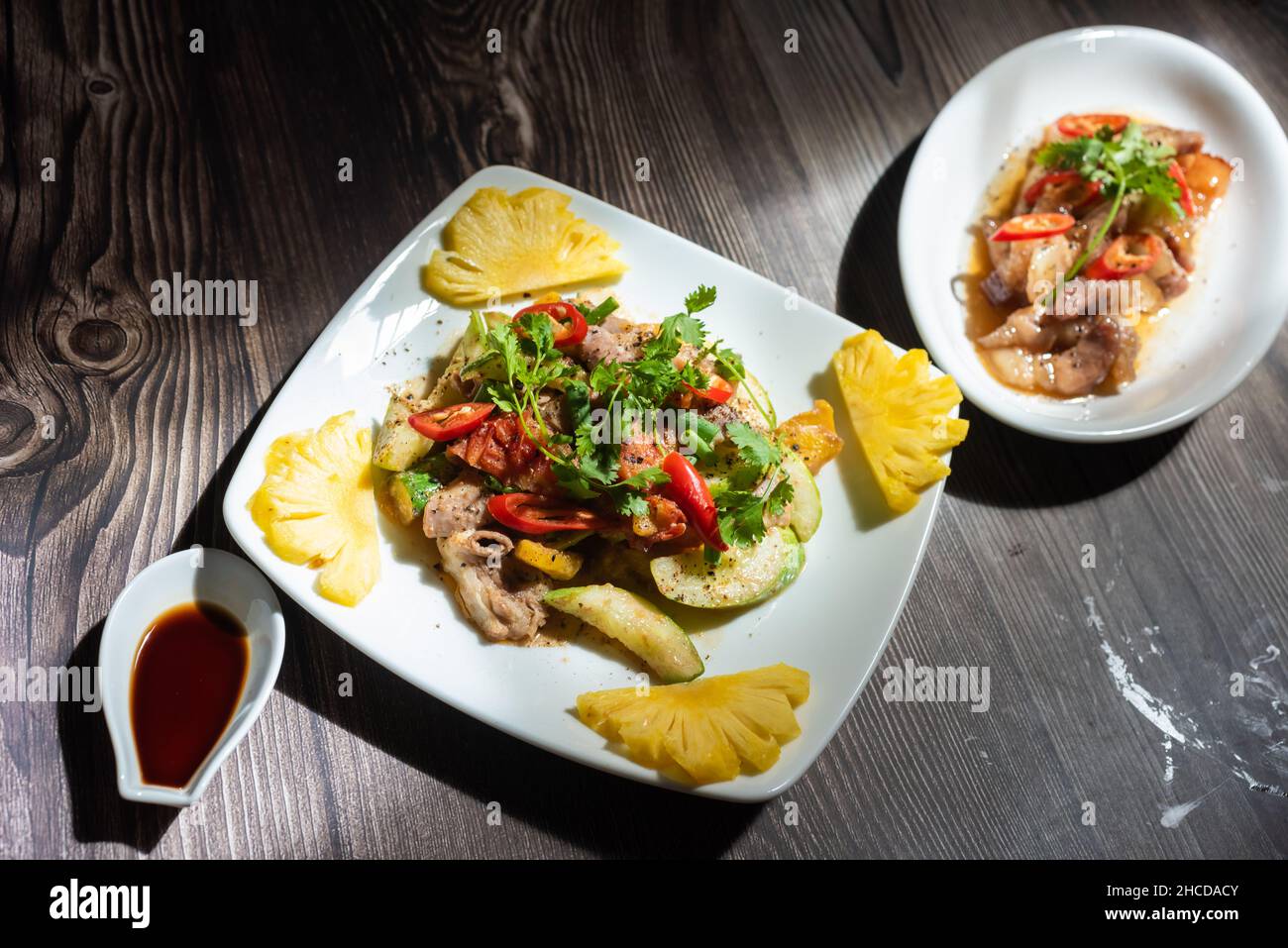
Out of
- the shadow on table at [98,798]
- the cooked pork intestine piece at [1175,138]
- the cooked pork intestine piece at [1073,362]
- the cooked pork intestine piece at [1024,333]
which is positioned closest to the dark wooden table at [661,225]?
the shadow on table at [98,798]

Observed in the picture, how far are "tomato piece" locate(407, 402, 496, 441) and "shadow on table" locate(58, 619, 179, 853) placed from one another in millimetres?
1250

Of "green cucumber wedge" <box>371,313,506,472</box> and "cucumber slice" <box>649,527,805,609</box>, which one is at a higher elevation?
"green cucumber wedge" <box>371,313,506,472</box>

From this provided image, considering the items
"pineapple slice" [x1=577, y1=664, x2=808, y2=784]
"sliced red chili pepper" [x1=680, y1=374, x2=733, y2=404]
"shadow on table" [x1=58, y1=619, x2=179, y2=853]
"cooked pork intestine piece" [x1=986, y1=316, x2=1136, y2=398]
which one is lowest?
"shadow on table" [x1=58, y1=619, x2=179, y2=853]

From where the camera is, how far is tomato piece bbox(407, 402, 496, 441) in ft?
8.95

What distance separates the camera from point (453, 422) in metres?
2.73

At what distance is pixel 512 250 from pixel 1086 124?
2283mm

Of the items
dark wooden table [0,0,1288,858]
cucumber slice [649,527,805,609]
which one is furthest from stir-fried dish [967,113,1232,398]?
cucumber slice [649,527,805,609]

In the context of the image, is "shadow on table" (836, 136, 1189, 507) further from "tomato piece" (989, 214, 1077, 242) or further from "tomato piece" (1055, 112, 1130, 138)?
"tomato piece" (1055, 112, 1130, 138)

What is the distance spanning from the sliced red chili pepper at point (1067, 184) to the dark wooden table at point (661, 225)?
0.51m

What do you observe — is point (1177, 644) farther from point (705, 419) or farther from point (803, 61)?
point (803, 61)

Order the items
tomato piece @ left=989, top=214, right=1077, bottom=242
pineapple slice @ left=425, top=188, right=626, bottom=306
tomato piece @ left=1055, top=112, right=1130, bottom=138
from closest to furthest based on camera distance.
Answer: pineapple slice @ left=425, top=188, right=626, bottom=306, tomato piece @ left=989, top=214, right=1077, bottom=242, tomato piece @ left=1055, top=112, right=1130, bottom=138

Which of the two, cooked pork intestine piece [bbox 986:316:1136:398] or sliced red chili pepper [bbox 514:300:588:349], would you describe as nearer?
sliced red chili pepper [bbox 514:300:588:349]

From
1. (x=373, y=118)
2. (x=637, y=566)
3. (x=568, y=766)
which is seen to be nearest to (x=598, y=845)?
(x=568, y=766)

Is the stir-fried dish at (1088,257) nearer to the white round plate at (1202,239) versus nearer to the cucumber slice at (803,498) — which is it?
the white round plate at (1202,239)
